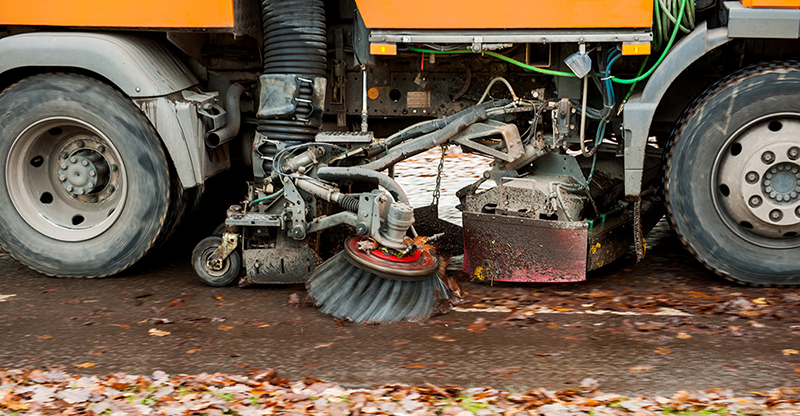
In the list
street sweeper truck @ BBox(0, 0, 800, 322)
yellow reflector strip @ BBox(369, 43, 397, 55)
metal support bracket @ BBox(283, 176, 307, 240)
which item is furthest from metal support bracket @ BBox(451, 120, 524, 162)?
metal support bracket @ BBox(283, 176, 307, 240)

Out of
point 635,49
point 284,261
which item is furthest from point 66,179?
point 635,49

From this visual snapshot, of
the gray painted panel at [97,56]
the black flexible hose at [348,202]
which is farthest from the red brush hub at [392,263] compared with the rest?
the gray painted panel at [97,56]

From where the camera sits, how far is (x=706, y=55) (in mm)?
4582

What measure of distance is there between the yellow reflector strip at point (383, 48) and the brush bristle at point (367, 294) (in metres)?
1.15

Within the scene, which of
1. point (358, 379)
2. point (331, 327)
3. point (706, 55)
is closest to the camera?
point (358, 379)

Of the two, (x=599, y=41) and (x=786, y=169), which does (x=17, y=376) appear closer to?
(x=599, y=41)

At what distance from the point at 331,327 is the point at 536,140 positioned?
166 cm

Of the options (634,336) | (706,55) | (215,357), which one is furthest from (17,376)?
(706,55)

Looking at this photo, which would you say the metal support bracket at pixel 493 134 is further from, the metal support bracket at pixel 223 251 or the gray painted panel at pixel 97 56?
the gray painted panel at pixel 97 56

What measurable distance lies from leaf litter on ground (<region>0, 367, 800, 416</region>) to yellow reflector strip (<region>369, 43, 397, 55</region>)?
75.8 inches

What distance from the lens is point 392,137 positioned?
4.82 m

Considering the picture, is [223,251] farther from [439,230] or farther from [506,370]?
[506,370]

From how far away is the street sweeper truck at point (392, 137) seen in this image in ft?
14.0

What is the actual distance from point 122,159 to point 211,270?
2.81 ft
